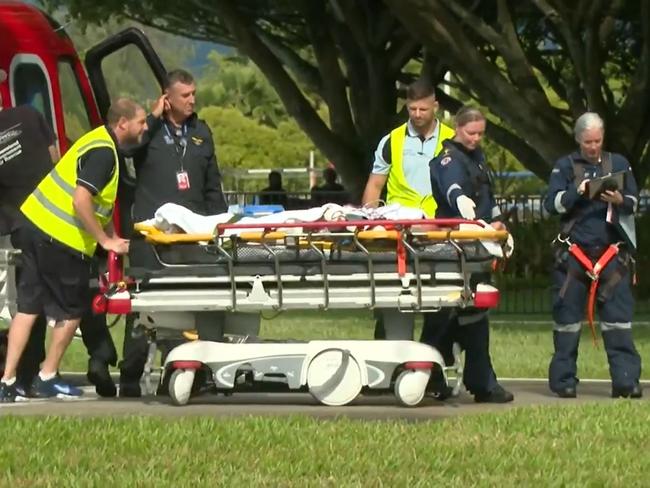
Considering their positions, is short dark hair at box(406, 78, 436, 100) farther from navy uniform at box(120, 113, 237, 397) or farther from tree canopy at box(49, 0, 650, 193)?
tree canopy at box(49, 0, 650, 193)

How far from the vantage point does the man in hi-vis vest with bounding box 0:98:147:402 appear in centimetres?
1123

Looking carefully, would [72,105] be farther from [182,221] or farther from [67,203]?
[182,221]

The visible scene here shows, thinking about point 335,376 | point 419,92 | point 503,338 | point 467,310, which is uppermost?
point 419,92

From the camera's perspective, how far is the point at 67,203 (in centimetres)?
1127

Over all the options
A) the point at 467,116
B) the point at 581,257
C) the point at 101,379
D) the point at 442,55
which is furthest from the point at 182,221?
the point at 442,55

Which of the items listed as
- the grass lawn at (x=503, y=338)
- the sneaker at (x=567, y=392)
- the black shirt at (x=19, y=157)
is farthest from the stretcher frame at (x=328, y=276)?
the grass lawn at (x=503, y=338)

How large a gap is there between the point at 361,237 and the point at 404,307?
1.48 feet

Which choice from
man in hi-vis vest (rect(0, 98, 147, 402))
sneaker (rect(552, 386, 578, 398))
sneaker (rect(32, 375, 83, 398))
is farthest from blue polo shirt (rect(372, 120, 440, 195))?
sneaker (rect(32, 375, 83, 398))

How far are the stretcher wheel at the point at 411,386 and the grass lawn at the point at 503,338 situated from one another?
3.05m

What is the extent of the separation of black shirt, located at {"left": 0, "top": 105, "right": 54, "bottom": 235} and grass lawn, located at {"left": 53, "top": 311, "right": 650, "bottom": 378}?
92.2 inches

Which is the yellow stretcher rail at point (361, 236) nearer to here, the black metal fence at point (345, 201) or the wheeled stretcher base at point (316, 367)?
the wheeled stretcher base at point (316, 367)

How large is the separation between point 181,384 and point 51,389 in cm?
106

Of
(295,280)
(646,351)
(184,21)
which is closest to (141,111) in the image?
(295,280)

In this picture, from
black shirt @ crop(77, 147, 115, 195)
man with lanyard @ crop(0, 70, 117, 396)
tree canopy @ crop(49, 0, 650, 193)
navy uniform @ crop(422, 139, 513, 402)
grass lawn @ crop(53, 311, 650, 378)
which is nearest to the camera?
black shirt @ crop(77, 147, 115, 195)
